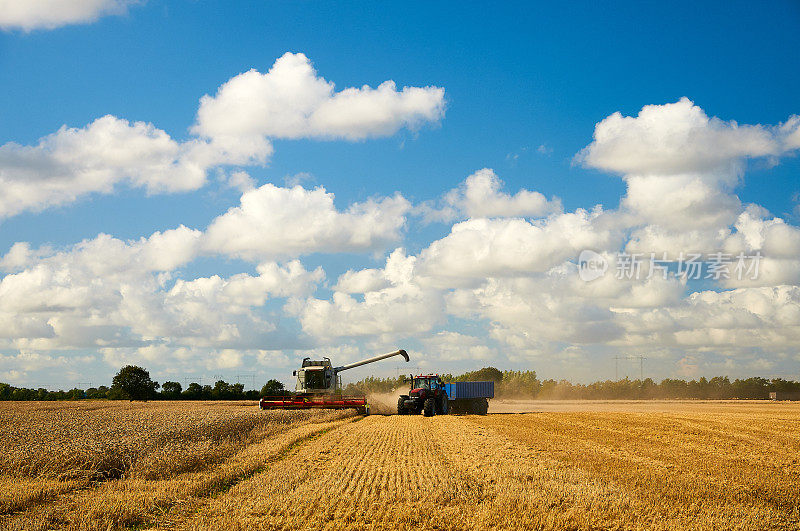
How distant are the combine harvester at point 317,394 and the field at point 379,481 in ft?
47.6

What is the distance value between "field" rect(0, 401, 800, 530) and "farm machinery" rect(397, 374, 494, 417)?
651 inches

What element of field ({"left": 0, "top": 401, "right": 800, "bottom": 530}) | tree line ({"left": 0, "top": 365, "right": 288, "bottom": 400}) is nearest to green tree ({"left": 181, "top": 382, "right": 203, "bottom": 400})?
tree line ({"left": 0, "top": 365, "right": 288, "bottom": 400})

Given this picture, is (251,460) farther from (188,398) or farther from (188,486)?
(188,398)

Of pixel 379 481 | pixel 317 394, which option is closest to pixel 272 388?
pixel 317 394

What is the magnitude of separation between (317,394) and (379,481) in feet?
94.2

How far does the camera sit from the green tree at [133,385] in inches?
3292

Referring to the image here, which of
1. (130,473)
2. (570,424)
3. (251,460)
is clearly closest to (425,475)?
(251,460)

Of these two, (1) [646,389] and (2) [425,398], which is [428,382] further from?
(1) [646,389]

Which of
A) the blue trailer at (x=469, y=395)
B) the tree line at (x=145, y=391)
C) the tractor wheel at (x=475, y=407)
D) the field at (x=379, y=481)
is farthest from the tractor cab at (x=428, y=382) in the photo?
the tree line at (x=145, y=391)

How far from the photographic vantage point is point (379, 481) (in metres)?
14.9

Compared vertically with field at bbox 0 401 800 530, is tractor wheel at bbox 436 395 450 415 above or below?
below

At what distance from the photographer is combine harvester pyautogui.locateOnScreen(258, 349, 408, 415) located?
3912cm

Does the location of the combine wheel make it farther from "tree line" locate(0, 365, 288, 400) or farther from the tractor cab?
"tree line" locate(0, 365, 288, 400)

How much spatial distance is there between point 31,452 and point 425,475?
9.45 meters
